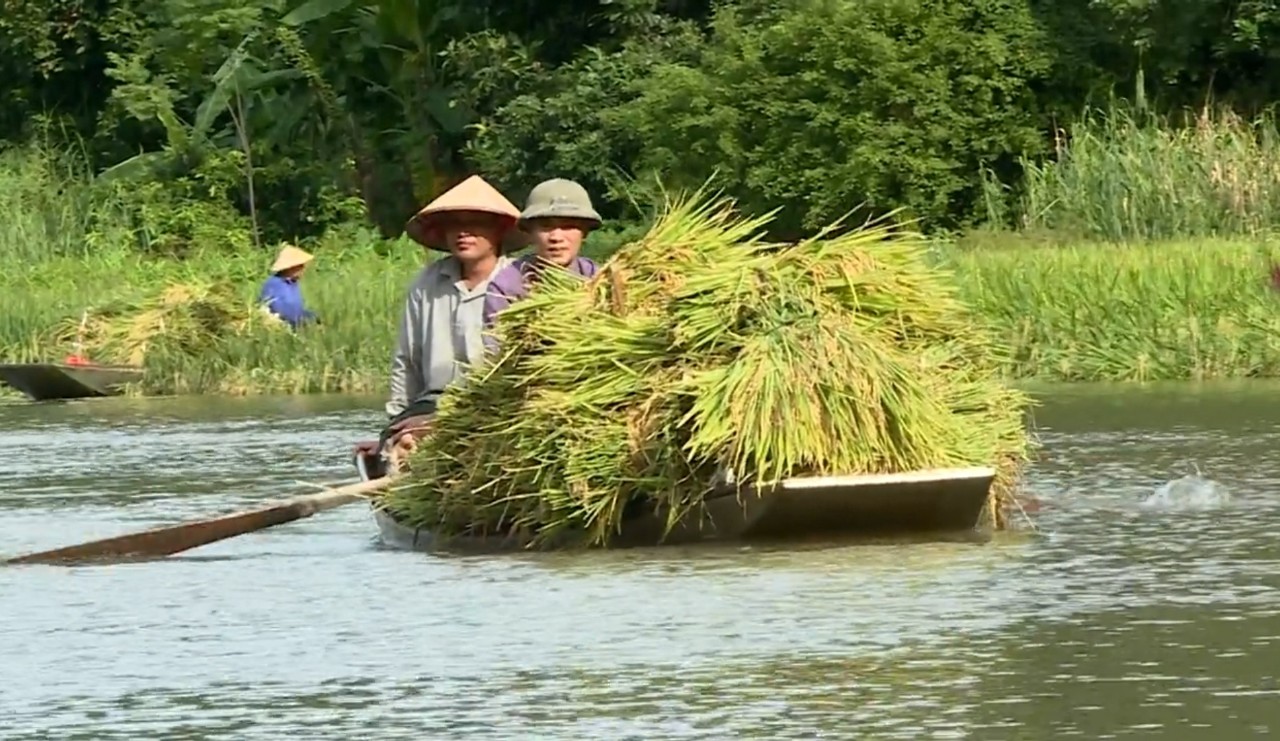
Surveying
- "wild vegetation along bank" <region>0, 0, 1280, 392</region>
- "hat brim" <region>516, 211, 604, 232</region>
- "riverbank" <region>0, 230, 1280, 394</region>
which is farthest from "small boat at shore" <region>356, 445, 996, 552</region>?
"wild vegetation along bank" <region>0, 0, 1280, 392</region>

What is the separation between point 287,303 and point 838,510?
482 inches

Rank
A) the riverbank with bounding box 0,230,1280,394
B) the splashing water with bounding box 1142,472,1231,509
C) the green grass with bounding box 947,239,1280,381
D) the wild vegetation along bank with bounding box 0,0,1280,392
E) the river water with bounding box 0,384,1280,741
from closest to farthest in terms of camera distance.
Result: the river water with bounding box 0,384,1280,741
the splashing water with bounding box 1142,472,1231,509
the green grass with bounding box 947,239,1280,381
the riverbank with bounding box 0,230,1280,394
the wild vegetation along bank with bounding box 0,0,1280,392

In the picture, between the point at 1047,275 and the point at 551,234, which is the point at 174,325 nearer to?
the point at 1047,275

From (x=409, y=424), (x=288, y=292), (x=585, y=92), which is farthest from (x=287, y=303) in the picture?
(x=409, y=424)

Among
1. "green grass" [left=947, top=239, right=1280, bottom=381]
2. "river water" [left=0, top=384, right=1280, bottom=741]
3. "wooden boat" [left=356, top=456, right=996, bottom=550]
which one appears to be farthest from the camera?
"green grass" [left=947, top=239, right=1280, bottom=381]

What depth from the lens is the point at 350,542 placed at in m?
10.9

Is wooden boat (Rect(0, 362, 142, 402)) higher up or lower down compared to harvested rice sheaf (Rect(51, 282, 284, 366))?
lower down

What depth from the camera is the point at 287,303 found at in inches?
838

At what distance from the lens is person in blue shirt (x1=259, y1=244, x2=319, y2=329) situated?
21.3 m

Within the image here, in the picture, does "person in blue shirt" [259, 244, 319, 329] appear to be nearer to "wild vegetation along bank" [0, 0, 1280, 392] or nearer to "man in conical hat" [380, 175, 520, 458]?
"wild vegetation along bank" [0, 0, 1280, 392]

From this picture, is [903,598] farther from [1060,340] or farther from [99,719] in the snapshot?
[1060,340]

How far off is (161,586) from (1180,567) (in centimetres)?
338

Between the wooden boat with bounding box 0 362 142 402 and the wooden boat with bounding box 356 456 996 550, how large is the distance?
35.4 ft

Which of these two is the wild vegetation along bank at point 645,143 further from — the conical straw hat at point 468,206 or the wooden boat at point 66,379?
the conical straw hat at point 468,206
